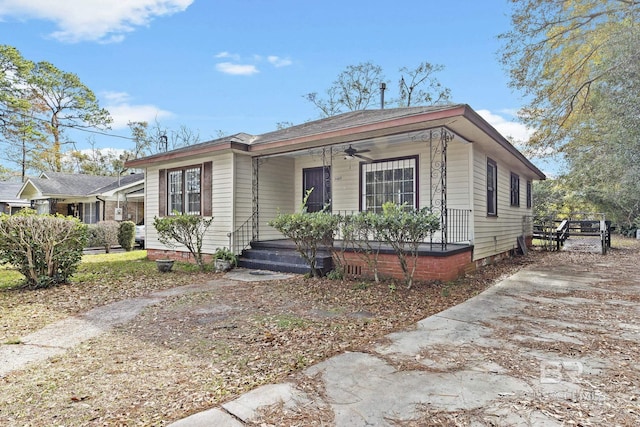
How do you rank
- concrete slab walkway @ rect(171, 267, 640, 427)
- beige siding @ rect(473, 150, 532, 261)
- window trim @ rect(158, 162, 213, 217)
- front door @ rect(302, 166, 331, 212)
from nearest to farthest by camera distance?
concrete slab walkway @ rect(171, 267, 640, 427) → beige siding @ rect(473, 150, 532, 261) → window trim @ rect(158, 162, 213, 217) → front door @ rect(302, 166, 331, 212)

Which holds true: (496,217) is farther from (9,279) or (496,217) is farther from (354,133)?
(9,279)

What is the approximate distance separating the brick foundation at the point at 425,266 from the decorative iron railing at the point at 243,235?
3029mm

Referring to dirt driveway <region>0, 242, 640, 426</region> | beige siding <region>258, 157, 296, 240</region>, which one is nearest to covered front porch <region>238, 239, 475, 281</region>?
beige siding <region>258, 157, 296, 240</region>

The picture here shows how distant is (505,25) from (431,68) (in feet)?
36.7

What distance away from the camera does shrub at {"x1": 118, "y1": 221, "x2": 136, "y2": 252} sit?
13422 millimetres

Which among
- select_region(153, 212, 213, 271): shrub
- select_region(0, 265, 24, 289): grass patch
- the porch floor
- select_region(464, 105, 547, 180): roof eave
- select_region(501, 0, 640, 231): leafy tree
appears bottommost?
select_region(0, 265, 24, 289): grass patch

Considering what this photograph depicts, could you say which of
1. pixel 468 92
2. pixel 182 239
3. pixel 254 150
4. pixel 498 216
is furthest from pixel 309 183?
pixel 468 92

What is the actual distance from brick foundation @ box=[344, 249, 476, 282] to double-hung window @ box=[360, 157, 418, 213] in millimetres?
1869

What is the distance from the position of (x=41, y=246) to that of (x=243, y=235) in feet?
13.1

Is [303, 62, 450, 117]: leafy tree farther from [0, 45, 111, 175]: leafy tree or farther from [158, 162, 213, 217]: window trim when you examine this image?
[0, 45, 111, 175]: leafy tree

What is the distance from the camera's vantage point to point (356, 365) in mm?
2852

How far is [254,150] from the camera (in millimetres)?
8531

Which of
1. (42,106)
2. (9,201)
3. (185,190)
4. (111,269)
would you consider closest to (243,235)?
(185,190)

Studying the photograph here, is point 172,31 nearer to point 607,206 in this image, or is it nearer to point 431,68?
point 431,68
